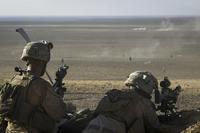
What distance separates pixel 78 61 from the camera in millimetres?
43531

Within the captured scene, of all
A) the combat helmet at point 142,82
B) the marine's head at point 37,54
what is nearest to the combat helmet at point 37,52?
the marine's head at point 37,54

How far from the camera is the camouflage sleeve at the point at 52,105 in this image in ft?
18.9

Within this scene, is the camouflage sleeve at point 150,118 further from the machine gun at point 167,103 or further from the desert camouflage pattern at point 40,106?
the desert camouflage pattern at point 40,106

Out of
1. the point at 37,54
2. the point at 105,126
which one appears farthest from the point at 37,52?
the point at 105,126

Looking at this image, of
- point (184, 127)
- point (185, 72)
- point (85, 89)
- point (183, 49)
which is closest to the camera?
point (184, 127)

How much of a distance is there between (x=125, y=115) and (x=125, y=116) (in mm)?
10

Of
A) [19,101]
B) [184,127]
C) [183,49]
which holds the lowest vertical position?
[183,49]

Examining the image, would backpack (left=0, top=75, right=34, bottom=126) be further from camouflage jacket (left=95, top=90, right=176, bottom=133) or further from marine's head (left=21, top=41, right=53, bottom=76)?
camouflage jacket (left=95, top=90, right=176, bottom=133)

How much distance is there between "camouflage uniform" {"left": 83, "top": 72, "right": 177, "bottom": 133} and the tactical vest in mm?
456

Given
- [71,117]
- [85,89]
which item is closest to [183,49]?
[85,89]

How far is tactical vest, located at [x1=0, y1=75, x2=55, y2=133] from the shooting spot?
575 cm

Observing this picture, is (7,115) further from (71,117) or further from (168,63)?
(168,63)

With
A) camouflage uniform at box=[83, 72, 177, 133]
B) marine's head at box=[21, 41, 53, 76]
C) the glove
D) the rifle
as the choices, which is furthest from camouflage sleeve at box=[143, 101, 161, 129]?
the glove

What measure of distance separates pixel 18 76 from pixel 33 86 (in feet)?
0.99
